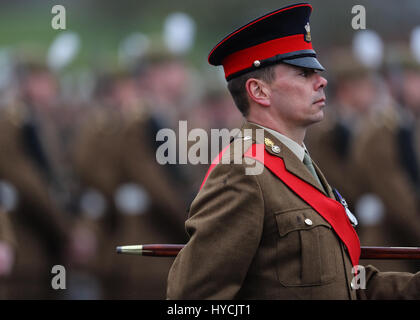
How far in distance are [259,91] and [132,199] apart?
5483mm

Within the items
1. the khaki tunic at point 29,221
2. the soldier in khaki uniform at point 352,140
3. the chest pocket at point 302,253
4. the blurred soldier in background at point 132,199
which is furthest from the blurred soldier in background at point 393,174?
the chest pocket at point 302,253

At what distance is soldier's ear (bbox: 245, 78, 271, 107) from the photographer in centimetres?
348

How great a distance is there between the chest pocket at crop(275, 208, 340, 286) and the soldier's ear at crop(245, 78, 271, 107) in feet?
1.56

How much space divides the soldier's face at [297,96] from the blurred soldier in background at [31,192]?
4694 millimetres

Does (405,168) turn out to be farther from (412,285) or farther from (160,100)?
(412,285)

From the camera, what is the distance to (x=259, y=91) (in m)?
3.50

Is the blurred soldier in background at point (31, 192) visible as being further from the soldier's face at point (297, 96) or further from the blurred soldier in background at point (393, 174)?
the soldier's face at point (297, 96)

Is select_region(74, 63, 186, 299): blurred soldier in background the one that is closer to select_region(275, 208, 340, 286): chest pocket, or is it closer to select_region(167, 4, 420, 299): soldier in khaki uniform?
select_region(167, 4, 420, 299): soldier in khaki uniform

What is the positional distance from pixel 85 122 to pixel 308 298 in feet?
26.2

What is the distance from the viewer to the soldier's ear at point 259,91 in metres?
3.48

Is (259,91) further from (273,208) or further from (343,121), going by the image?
(343,121)

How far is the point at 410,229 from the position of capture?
8.30 meters

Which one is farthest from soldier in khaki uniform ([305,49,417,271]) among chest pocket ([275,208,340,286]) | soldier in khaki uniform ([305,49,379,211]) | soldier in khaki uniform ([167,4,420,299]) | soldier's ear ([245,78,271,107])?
chest pocket ([275,208,340,286])

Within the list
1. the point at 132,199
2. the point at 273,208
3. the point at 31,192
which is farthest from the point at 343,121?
the point at 273,208
